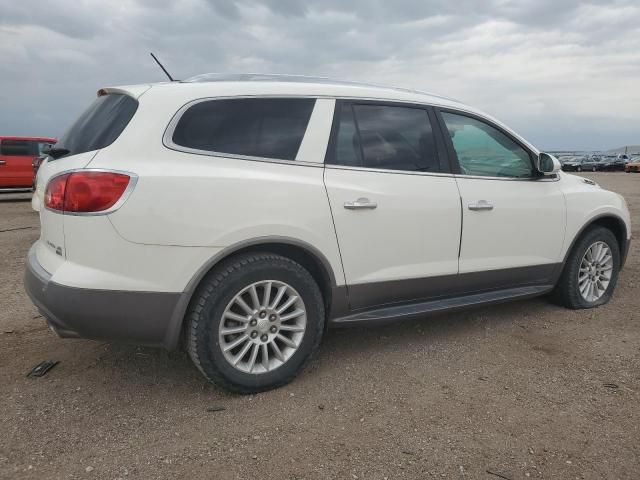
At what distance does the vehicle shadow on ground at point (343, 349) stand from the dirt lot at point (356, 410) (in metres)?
0.01

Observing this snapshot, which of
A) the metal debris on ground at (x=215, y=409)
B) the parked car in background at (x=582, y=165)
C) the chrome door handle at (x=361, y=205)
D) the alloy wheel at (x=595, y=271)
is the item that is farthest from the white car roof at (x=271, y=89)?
the parked car in background at (x=582, y=165)

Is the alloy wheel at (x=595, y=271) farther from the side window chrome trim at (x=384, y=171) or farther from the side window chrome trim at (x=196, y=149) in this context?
the side window chrome trim at (x=196, y=149)

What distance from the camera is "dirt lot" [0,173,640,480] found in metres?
2.27

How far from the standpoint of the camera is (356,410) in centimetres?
272

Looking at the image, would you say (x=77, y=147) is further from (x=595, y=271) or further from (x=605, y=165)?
(x=605, y=165)

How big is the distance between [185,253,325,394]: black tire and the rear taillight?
613 mm

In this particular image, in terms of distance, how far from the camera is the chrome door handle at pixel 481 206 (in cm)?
350

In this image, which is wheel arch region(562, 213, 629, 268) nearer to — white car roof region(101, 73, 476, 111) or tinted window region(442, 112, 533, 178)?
tinted window region(442, 112, 533, 178)

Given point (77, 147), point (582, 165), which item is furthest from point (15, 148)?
point (582, 165)

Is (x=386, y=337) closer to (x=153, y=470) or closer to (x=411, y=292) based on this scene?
(x=411, y=292)

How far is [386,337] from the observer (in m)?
3.77

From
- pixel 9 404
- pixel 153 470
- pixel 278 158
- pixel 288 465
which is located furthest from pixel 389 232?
pixel 9 404

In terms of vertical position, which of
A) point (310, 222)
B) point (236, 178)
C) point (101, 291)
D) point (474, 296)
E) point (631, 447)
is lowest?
point (631, 447)

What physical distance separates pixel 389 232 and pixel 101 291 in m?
1.64
